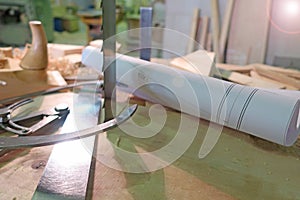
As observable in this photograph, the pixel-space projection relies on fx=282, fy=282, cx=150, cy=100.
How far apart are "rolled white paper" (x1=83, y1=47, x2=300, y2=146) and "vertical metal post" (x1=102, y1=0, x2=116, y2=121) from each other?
3.5 inches

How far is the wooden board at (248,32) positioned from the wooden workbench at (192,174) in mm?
908

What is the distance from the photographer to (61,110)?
534 millimetres

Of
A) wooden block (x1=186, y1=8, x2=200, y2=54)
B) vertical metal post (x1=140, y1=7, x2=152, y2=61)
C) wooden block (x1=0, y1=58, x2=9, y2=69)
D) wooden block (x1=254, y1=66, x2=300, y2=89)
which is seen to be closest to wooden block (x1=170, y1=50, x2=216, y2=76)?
vertical metal post (x1=140, y1=7, x2=152, y2=61)

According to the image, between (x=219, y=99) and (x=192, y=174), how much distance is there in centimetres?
14

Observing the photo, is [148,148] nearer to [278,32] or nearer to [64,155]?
[64,155]

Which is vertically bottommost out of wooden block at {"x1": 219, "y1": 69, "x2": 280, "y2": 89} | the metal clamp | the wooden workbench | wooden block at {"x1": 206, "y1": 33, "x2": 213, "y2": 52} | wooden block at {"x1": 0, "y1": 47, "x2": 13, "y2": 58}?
the wooden workbench

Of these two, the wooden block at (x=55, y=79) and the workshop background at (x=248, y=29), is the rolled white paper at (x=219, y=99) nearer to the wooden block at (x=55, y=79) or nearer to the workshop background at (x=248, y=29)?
the wooden block at (x=55, y=79)

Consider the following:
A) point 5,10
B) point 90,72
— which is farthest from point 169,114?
point 5,10

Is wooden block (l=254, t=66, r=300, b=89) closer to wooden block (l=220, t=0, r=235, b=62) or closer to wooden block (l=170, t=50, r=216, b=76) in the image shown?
wooden block (l=170, t=50, r=216, b=76)

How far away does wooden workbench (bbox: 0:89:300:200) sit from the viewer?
0.37 metres

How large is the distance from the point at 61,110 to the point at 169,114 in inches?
8.7

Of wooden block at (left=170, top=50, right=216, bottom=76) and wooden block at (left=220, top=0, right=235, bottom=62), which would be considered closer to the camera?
wooden block at (left=170, top=50, right=216, bottom=76)

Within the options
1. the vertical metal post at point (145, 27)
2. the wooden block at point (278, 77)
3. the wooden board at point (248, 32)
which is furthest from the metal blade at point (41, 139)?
the wooden board at point (248, 32)

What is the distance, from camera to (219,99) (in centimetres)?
48
